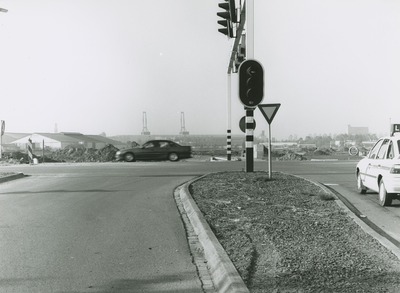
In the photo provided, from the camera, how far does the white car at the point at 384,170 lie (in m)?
9.47

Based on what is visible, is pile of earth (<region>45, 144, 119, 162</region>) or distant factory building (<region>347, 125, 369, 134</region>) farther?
distant factory building (<region>347, 125, 369, 134</region>)

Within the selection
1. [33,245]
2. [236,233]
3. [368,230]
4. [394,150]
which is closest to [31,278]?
[33,245]

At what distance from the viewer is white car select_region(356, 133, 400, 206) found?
947cm

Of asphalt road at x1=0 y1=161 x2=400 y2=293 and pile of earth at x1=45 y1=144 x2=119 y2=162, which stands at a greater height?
asphalt road at x1=0 y1=161 x2=400 y2=293

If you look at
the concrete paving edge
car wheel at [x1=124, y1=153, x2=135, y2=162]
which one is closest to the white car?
the concrete paving edge

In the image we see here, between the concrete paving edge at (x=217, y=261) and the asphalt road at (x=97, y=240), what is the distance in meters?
0.23

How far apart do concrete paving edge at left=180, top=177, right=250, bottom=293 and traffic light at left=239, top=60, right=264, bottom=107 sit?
4709mm

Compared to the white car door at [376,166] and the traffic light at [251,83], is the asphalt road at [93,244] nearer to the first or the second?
the traffic light at [251,83]

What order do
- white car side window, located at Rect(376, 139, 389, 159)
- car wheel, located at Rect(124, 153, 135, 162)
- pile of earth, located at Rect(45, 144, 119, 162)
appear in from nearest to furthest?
white car side window, located at Rect(376, 139, 389, 159), car wheel, located at Rect(124, 153, 135, 162), pile of earth, located at Rect(45, 144, 119, 162)

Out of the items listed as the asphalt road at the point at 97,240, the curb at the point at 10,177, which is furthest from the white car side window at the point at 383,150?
the curb at the point at 10,177

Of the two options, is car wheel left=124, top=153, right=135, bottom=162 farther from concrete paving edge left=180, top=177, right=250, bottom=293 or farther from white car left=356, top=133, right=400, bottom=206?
concrete paving edge left=180, top=177, right=250, bottom=293

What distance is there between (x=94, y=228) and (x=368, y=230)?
421 cm

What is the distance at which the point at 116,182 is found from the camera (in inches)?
577

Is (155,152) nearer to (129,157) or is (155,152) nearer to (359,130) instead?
(129,157)
